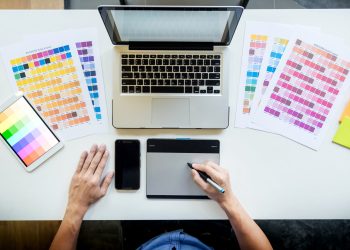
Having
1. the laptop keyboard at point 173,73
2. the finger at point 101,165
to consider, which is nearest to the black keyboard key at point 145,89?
the laptop keyboard at point 173,73

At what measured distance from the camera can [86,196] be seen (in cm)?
95

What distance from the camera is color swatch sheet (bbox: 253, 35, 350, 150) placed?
0.96 metres

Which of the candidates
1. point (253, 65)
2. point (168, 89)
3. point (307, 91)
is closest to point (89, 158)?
point (168, 89)

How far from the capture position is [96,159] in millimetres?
967

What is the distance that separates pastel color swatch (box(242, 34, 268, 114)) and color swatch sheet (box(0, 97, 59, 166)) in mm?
564

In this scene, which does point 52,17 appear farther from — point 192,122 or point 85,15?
point 192,122

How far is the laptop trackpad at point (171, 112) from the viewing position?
0.96 m

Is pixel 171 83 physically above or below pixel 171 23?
below

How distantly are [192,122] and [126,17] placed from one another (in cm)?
33

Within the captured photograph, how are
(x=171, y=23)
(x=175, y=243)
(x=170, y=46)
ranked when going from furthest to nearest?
(x=175, y=243) → (x=170, y=46) → (x=171, y=23)

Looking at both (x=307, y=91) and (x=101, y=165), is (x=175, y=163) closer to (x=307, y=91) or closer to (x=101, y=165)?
(x=101, y=165)

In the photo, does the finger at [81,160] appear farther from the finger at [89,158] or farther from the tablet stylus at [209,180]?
the tablet stylus at [209,180]

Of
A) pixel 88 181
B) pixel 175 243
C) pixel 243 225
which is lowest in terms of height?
pixel 175 243

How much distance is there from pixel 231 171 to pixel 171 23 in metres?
0.44
